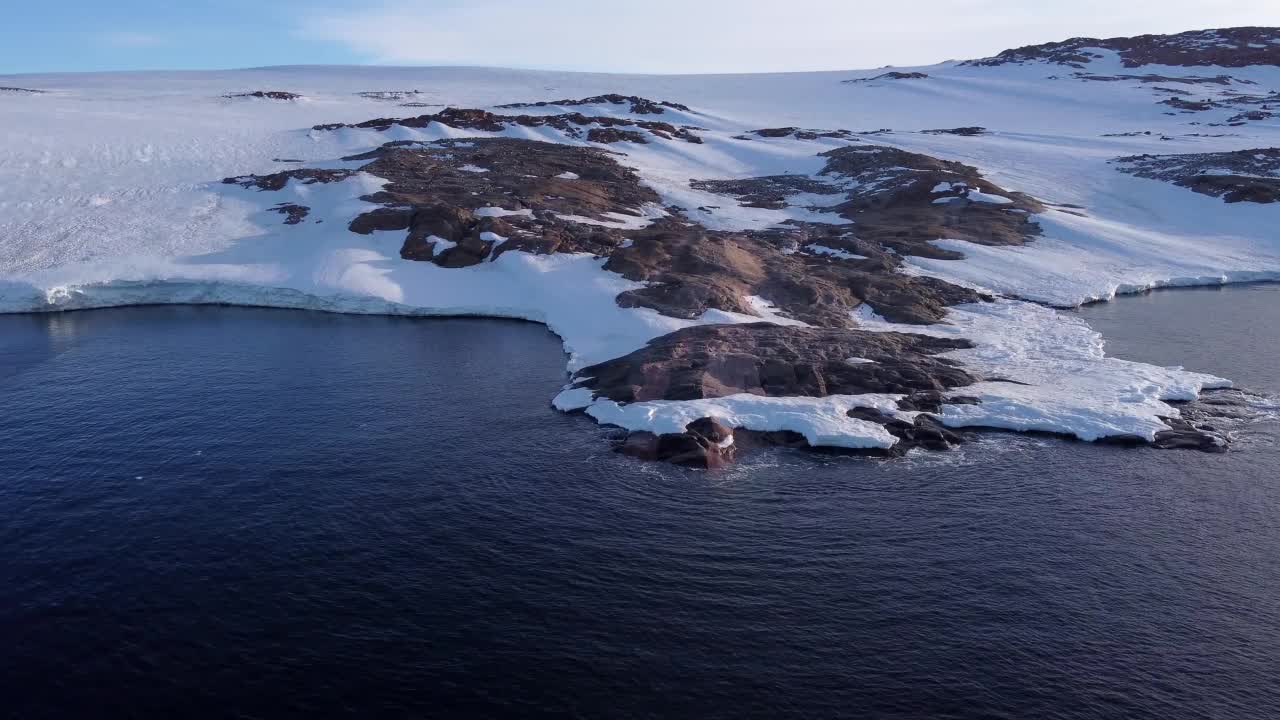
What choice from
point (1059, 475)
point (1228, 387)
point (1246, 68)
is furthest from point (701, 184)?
point (1246, 68)

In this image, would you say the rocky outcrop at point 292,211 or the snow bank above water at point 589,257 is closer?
the snow bank above water at point 589,257

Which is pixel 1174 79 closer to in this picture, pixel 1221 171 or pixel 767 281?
pixel 1221 171

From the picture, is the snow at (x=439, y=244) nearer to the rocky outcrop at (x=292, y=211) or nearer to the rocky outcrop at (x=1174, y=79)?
the rocky outcrop at (x=292, y=211)

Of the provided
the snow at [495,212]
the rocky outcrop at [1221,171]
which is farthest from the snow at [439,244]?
the rocky outcrop at [1221,171]

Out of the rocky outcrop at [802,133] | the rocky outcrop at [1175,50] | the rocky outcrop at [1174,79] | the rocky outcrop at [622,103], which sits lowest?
the rocky outcrop at [802,133]

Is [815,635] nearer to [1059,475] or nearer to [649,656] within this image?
[649,656]

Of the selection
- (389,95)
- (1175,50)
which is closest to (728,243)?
(389,95)

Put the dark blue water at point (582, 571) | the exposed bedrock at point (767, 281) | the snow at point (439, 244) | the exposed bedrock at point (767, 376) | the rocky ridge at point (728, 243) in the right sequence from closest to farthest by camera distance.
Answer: the dark blue water at point (582, 571), the exposed bedrock at point (767, 376), the rocky ridge at point (728, 243), the exposed bedrock at point (767, 281), the snow at point (439, 244)

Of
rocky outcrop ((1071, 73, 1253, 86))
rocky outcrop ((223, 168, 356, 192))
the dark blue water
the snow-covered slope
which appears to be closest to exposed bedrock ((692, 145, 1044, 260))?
the snow-covered slope
